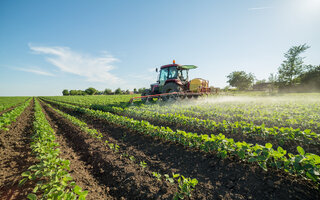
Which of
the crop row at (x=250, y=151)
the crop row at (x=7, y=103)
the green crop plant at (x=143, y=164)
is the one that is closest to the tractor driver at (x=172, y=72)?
the crop row at (x=250, y=151)

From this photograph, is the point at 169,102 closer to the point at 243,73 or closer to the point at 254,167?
the point at 254,167

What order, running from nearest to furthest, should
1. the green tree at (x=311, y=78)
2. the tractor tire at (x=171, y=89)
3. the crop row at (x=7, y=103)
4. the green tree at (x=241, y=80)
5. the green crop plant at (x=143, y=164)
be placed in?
1. the green crop plant at (x=143, y=164)
2. the tractor tire at (x=171, y=89)
3. the crop row at (x=7, y=103)
4. the green tree at (x=311, y=78)
5. the green tree at (x=241, y=80)

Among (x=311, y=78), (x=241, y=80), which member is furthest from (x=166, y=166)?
(x=241, y=80)

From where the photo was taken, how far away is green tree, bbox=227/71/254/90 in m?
55.2

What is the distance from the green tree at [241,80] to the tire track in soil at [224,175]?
6121cm

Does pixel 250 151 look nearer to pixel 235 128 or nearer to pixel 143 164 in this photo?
pixel 235 128

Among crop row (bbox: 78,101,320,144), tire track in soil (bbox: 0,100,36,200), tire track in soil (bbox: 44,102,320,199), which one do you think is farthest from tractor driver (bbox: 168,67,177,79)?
tire track in soil (bbox: 0,100,36,200)

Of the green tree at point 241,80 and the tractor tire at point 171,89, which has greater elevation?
the green tree at point 241,80

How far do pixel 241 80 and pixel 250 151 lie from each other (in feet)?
210

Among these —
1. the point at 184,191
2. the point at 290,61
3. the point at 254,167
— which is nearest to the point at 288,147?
the point at 254,167

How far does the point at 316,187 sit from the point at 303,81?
4951cm

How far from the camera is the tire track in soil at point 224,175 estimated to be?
2225mm

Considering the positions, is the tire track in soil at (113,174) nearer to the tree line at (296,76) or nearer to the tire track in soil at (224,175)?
the tire track in soil at (224,175)

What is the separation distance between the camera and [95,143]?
4512 mm
